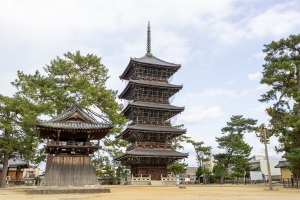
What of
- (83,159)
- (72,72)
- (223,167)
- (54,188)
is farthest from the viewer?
(223,167)

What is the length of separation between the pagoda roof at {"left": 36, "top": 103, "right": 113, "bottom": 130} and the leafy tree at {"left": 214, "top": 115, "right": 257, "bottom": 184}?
30217 millimetres

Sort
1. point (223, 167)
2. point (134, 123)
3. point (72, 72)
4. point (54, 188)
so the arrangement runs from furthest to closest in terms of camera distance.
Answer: point (223, 167), point (134, 123), point (72, 72), point (54, 188)

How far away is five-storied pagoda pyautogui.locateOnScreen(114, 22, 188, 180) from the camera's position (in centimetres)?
3806

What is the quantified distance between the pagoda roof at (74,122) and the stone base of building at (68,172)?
247cm

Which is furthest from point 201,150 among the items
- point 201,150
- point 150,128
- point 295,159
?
point 295,159

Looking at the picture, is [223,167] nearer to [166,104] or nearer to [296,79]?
[166,104]

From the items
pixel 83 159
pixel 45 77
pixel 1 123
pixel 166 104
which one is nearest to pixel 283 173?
pixel 166 104

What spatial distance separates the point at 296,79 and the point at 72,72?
23.3m

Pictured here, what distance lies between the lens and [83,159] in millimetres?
21047

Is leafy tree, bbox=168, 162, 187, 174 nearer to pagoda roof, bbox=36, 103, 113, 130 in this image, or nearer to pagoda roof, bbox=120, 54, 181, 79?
pagoda roof, bbox=120, 54, 181, 79

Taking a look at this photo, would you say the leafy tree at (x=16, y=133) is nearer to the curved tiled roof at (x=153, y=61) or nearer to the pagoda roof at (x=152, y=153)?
the pagoda roof at (x=152, y=153)

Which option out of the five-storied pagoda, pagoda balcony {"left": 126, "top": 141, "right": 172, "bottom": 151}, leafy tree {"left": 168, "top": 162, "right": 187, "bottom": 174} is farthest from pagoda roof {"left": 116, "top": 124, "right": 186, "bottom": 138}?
leafy tree {"left": 168, "top": 162, "right": 187, "bottom": 174}

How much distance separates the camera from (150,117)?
135 feet

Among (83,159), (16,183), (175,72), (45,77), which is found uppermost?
(175,72)
